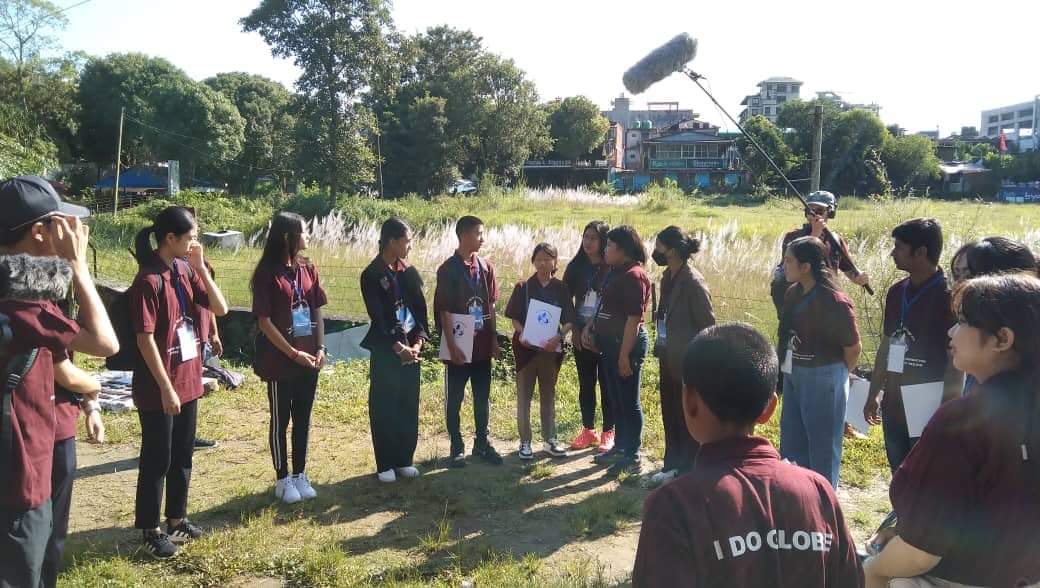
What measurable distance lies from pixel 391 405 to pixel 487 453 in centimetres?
85

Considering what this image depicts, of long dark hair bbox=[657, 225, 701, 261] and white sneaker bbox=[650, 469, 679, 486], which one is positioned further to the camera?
white sneaker bbox=[650, 469, 679, 486]

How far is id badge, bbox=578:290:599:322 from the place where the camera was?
5547 mm

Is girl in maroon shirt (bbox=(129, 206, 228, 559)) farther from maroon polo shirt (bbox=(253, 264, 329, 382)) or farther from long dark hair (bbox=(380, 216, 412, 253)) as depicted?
long dark hair (bbox=(380, 216, 412, 253))

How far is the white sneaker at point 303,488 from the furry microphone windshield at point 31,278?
2.44 metres

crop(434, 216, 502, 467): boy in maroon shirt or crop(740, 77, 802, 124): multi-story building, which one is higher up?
crop(740, 77, 802, 124): multi-story building

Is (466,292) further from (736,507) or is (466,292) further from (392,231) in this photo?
(736,507)

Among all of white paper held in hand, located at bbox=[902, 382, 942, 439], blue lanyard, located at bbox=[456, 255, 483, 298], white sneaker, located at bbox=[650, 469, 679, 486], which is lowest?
white sneaker, located at bbox=[650, 469, 679, 486]

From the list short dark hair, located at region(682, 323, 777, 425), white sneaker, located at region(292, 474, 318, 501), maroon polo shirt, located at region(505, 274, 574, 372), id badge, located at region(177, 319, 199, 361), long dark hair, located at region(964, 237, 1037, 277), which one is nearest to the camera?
short dark hair, located at region(682, 323, 777, 425)

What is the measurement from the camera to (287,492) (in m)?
4.59

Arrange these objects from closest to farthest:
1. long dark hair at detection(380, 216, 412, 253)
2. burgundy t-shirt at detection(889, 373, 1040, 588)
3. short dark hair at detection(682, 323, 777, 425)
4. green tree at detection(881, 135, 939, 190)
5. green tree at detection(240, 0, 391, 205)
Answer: short dark hair at detection(682, 323, 777, 425), burgundy t-shirt at detection(889, 373, 1040, 588), long dark hair at detection(380, 216, 412, 253), green tree at detection(240, 0, 391, 205), green tree at detection(881, 135, 939, 190)

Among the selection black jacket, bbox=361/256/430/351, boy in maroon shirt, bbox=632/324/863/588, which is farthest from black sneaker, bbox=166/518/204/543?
boy in maroon shirt, bbox=632/324/863/588

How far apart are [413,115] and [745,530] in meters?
40.3

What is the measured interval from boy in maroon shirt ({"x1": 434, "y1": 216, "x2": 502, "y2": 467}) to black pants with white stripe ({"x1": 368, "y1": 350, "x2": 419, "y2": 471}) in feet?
1.09

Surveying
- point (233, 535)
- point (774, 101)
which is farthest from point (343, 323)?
point (774, 101)
